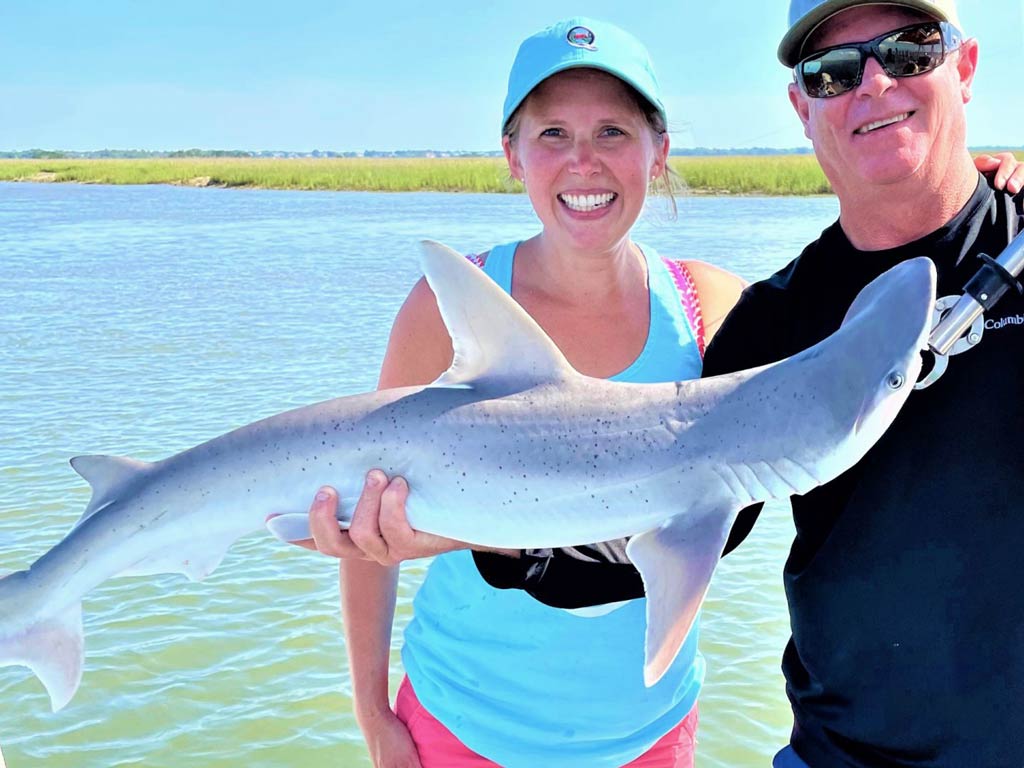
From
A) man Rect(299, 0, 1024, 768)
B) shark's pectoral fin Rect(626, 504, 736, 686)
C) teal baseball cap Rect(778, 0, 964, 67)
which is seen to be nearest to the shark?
shark's pectoral fin Rect(626, 504, 736, 686)

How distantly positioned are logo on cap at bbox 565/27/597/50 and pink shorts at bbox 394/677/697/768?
1.76 metres

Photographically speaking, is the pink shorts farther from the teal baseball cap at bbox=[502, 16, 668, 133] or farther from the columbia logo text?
the teal baseball cap at bbox=[502, 16, 668, 133]

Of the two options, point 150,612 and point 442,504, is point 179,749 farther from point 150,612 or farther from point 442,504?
point 442,504

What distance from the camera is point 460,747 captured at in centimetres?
264

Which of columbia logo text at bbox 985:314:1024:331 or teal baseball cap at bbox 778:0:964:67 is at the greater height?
teal baseball cap at bbox 778:0:964:67

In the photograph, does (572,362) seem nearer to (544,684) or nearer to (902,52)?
(544,684)

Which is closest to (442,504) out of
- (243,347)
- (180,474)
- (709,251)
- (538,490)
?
(538,490)

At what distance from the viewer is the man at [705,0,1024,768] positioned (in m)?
2.10

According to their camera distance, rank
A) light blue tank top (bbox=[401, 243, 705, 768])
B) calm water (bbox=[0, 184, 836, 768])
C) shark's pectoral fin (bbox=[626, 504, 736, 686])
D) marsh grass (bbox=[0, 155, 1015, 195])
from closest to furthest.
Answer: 1. shark's pectoral fin (bbox=[626, 504, 736, 686])
2. light blue tank top (bbox=[401, 243, 705, 768])
3. calm water (bbox=[0, 184, 836, 768])
4. marsh grass (bbox=[0, 155, 1015, 195])

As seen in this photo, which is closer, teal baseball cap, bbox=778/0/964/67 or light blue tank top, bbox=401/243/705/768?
teal baseball cap, bbox=778/0/964/67

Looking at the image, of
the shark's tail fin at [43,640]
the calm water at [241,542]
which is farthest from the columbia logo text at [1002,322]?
the shark's tail fin at [43,640]

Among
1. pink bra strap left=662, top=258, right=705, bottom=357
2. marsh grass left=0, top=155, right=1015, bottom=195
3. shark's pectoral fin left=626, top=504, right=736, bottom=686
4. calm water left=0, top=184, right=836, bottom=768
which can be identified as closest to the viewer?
shark's pectoral fin left=626, top=504, right=736, bottom=686

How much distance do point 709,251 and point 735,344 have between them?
17.3 metres

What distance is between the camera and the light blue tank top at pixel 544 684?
256 cm
